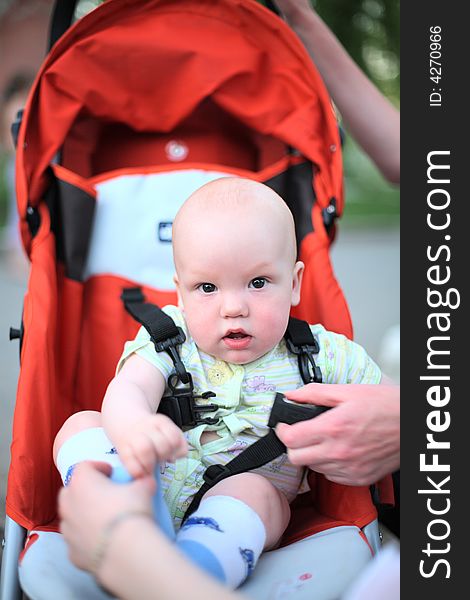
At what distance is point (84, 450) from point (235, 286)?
1.34 ft

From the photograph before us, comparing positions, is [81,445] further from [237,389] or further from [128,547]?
[128,547]

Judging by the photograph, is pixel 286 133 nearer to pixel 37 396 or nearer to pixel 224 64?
pixel 224 64

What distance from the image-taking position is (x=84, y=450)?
1402 millimetres

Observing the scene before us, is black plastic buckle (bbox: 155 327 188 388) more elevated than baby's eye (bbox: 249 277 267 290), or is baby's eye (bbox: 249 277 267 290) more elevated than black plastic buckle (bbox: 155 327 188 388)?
baby's eye (bbox: 249 277 267 290)

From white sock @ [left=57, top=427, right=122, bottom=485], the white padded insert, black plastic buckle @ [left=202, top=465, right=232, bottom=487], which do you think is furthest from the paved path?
black plastic buckle @ [left=202, top=465, right=232, bottom=487]

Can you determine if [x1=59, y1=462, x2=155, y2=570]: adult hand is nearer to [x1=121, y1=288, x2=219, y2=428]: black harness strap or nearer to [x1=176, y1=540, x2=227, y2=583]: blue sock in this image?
[x1=176, y1=540, x2=227, y2=583]: blue sock

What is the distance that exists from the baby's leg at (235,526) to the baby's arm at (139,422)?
0.42 ft

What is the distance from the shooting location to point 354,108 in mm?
2166

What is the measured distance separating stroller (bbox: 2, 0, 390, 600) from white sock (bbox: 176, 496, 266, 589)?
0.57 m

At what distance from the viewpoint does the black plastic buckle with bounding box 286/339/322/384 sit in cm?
155

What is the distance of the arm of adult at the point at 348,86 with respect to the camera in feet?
7.02

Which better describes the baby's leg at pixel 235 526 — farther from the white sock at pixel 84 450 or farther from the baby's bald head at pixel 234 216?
the baby's bald head at pixel 234 216

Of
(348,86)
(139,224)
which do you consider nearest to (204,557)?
(139,224)

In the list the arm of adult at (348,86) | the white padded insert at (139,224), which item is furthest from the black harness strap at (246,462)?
the arm of adult at (348,86)
